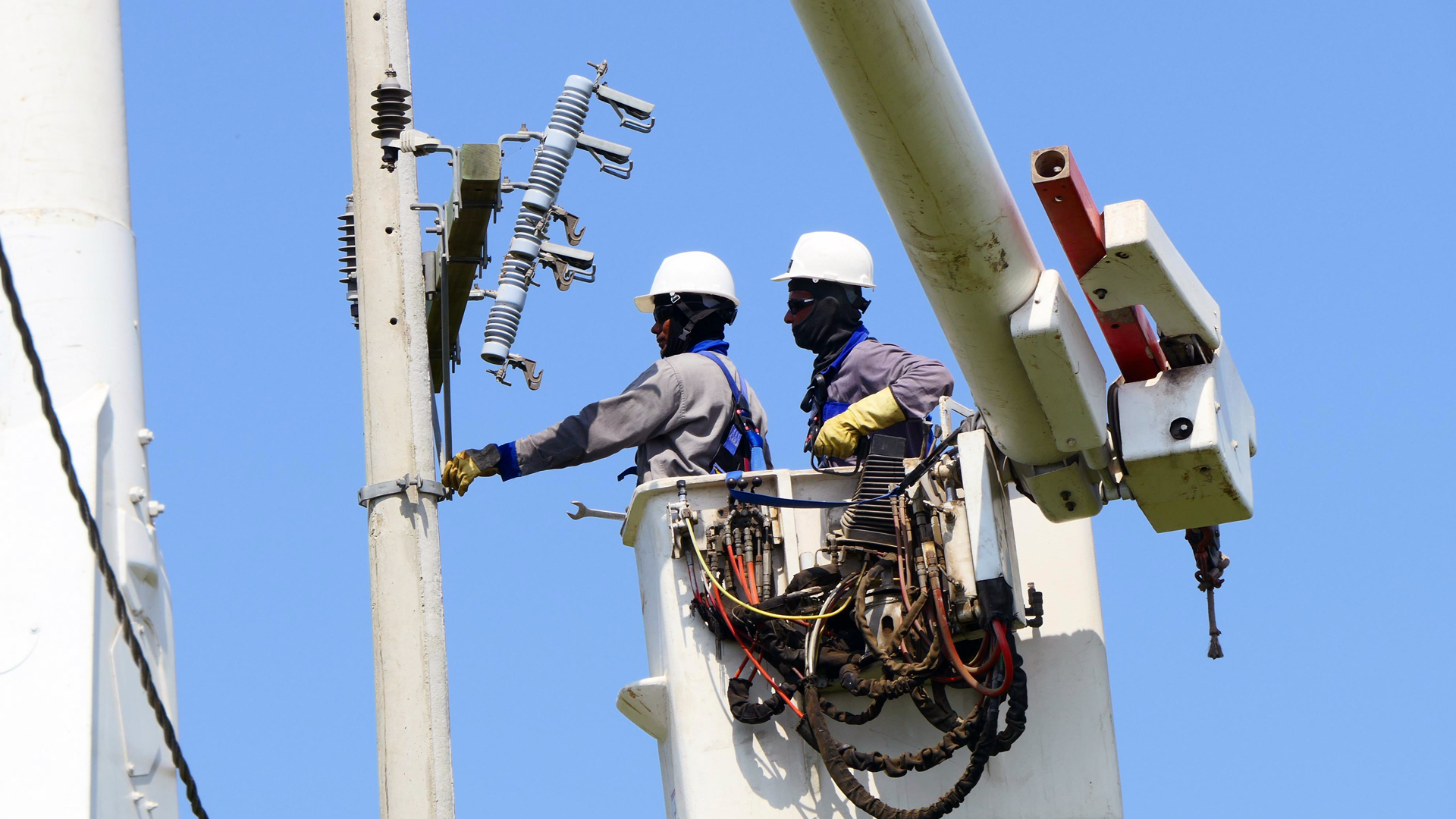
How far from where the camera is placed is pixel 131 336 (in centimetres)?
594

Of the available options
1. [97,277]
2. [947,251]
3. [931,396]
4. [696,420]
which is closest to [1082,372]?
[947,251]

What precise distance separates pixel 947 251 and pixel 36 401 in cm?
284

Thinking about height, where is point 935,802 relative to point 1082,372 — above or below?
below

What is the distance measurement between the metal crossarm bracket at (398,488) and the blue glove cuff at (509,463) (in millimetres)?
764

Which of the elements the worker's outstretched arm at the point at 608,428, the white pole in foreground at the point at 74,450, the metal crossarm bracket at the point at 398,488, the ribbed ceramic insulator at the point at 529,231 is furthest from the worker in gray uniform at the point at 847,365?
the white pole in foreground at the point at 74,450

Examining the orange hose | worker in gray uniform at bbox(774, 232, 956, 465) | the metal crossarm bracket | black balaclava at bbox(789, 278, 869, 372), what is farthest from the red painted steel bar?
the metal crossarm bracket

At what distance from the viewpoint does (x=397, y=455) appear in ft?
26.6

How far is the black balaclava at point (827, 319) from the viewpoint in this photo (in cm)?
962

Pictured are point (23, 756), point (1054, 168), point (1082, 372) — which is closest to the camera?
point (23, 756)

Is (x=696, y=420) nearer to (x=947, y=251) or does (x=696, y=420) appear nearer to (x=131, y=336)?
(x=947, y=251)

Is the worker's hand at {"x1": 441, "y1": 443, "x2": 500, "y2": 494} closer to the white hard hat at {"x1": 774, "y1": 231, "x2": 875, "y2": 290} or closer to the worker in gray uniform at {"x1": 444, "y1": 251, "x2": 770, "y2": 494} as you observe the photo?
the worker in gray uniform at {"x1": 444, "y1": 251, "x2": 770, "y2": 494}

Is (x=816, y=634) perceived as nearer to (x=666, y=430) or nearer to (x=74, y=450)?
(x=666, y=430)

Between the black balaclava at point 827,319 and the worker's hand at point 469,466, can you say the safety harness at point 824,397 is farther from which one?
the worker's hand at point 469,466

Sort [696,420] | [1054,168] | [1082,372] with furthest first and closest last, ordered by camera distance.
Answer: [696,420] < [1082,372] < [1054,168]
